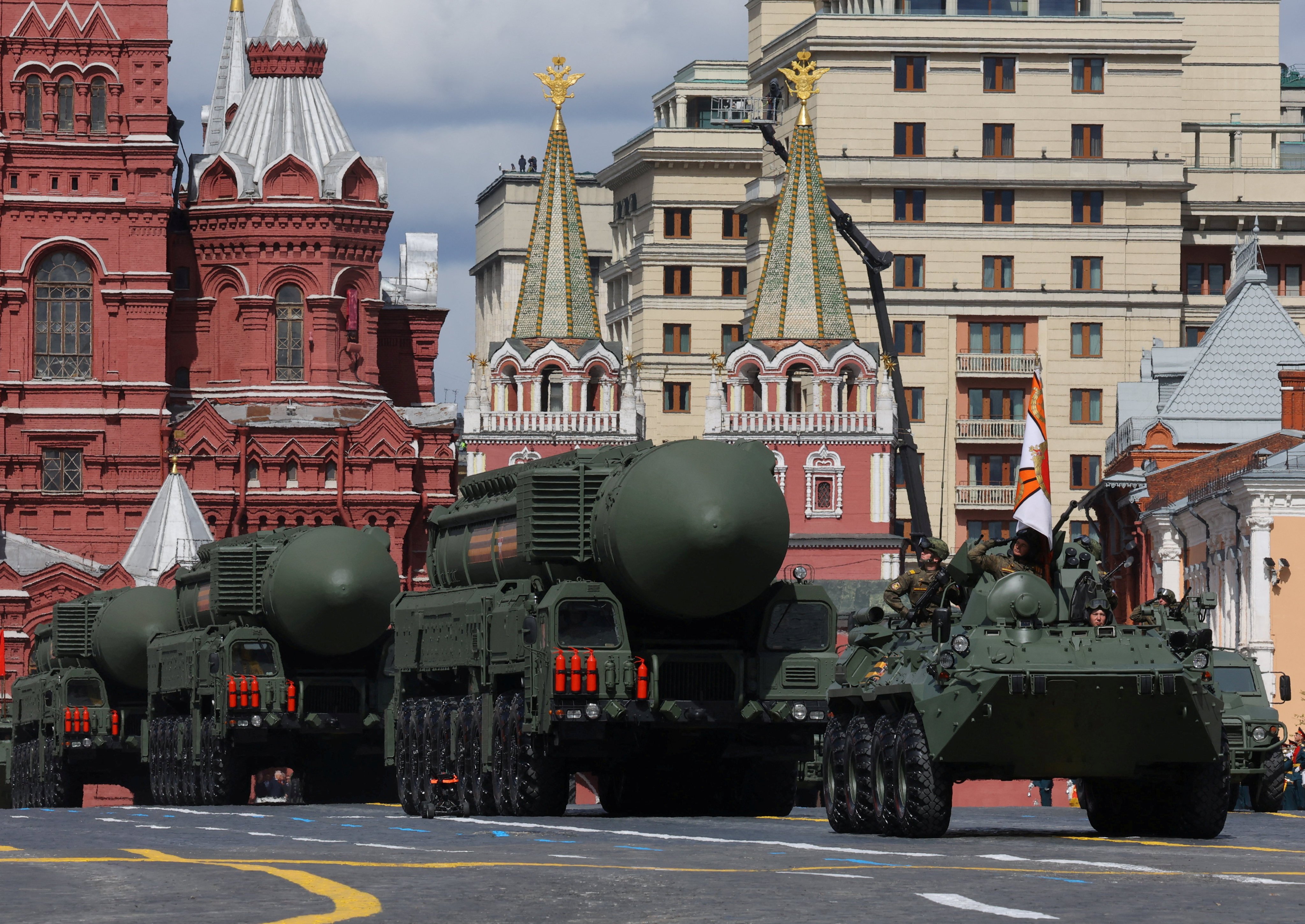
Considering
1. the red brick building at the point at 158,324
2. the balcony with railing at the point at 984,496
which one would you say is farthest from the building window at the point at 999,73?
the red brick building at the point at 158,324

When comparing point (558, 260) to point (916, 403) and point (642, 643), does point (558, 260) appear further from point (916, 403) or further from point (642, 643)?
point (642, 643)

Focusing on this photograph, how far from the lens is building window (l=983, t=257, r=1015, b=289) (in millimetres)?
114312

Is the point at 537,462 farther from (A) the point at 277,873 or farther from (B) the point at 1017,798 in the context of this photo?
(B) the point at 1017,798

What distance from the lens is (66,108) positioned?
101 meters

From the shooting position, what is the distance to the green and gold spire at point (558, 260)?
10288cm

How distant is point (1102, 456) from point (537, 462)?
8218cm

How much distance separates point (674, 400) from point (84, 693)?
71906 millimetres

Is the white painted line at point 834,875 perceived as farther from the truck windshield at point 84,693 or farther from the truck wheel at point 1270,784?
the truck windshield at point 84,693

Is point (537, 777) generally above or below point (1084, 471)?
below

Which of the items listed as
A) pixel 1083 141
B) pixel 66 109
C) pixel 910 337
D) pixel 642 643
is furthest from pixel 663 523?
pixel 1083 141

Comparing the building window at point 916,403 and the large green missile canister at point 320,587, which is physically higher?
the building window at point 916,403

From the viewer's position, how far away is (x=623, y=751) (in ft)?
105

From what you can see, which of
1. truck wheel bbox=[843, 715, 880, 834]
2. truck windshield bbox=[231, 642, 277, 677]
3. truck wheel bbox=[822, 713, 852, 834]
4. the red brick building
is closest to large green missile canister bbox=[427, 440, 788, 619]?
truck wheel bbox=[822, 713, 852, 834]

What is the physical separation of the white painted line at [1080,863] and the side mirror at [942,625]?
8.62 ft
